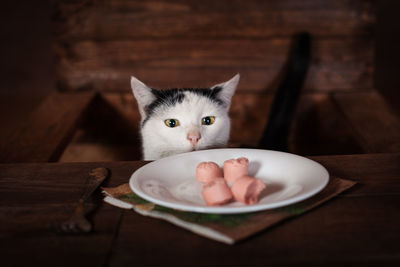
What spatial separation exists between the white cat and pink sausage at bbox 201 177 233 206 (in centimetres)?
43

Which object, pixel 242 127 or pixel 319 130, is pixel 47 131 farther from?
pixel 319 130

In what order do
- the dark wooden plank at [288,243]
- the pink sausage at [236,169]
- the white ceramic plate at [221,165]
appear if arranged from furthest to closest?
the pink sausage at [236,169] → the white ceramic plate at [221,165] → the dark wooden plank at [288,243]

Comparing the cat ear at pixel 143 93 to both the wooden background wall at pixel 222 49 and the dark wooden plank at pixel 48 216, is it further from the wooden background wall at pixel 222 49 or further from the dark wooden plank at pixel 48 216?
the wooden background wall at pixel 222 49

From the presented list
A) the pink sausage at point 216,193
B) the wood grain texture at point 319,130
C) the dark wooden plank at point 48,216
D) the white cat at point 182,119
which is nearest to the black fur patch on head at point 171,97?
the white cat at point 182,119

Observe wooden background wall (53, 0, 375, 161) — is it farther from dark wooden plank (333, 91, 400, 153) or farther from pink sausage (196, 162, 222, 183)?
pink sausage (196, 162, 222, 183)

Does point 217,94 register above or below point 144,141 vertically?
above

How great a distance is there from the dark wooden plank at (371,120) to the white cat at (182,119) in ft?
2.01

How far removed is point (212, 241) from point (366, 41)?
6.46ft

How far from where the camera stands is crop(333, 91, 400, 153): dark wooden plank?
1.50 metres

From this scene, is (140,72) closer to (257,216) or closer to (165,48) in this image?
(165,48)

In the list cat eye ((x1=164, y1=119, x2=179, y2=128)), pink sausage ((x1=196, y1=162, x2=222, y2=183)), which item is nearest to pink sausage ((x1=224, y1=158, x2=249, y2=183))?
pink sausage ((x1=196, y1=162, x2=222, y2=183))

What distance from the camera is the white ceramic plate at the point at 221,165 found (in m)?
0.72

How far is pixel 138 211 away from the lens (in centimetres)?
77

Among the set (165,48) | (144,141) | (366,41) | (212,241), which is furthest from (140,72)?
(212,241)
